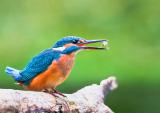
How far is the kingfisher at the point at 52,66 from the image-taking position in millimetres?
2650

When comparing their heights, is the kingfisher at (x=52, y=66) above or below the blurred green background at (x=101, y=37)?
below

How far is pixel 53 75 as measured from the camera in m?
2.65

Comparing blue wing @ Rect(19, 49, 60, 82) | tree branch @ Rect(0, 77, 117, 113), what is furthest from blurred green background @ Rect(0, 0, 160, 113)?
blue wing @ Rect(19, 49, 60, 82)

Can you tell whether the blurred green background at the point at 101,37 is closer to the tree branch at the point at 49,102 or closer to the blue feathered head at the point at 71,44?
the tree branch at the point at 49,102

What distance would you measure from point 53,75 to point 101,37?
3.26 metres

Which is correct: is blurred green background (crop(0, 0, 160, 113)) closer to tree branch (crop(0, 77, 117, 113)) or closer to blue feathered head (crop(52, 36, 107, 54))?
Answer: tree branch (crop(0, 77, 117, 113))

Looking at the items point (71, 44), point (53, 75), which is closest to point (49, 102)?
point (53, 75)

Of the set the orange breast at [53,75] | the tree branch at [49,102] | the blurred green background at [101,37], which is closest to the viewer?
the tree branch at [49,102]

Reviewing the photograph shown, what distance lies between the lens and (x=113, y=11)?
20.6 feet

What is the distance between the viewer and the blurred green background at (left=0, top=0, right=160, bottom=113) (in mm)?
5270

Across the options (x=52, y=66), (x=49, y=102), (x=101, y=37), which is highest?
(x=101, y=37)

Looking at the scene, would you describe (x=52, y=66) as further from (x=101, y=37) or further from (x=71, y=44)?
(x=101, y=37)

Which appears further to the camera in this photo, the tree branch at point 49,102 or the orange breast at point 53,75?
the orange breast at point 53,75

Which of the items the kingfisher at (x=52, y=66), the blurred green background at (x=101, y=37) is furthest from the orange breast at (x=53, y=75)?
the blurred green background at (x=101, y=37)
